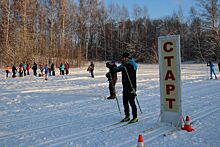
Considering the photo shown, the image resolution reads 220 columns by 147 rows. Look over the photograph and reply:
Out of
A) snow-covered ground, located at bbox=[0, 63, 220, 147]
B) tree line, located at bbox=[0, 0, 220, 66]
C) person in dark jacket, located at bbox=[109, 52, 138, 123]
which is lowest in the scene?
snow-covered ground, located at bbox=[0, 63, 220, 147]

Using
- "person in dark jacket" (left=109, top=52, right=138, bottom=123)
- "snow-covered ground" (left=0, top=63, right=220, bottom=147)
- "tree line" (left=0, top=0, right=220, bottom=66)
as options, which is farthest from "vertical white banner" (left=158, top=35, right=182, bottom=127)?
"tree line" (left=0, top=0, right=220, bottom=66)

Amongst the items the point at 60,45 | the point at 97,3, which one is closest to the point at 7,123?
the point at 60,45

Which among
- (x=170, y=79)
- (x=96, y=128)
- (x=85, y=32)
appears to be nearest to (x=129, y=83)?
(x=170, y=79)

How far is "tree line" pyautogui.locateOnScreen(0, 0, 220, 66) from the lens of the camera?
1531 inches

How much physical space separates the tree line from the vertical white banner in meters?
34.2

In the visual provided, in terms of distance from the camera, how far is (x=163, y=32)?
7856 cm

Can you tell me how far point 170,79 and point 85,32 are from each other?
50153 mm

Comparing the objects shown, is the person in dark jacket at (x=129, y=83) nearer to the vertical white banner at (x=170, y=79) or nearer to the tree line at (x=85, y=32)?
the vertical white banner at (x=170, y=79)

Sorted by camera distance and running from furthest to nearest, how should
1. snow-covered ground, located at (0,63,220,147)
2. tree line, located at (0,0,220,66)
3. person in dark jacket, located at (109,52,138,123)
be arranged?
tree line, located at (0,0,220,66), person in dark jacket, located at (109,52,138,123), snow-covered ground, located at (0,63,220,147)

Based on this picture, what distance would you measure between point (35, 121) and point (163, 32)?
75181 mm

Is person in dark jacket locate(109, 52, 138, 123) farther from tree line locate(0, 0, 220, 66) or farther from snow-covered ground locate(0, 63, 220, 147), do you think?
tree line locate(0, 0, 220, 66)

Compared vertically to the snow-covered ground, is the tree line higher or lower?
higher

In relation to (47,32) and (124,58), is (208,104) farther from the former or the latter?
(47,32)

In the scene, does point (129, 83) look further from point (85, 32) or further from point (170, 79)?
point (85, 32)
